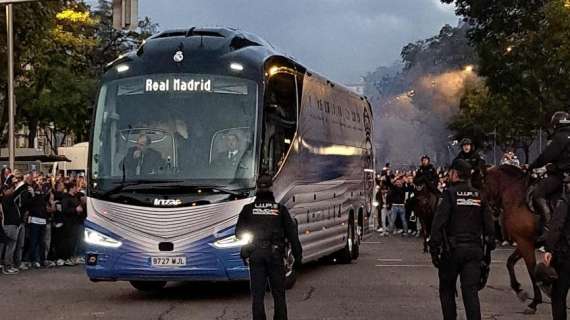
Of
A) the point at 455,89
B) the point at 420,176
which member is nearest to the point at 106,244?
the point at 420,176

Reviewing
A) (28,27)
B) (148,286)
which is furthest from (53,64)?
(148,286)

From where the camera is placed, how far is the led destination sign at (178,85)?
47.5 ft

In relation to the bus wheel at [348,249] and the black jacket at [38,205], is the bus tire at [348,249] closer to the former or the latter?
the bus wheel at [348,249]

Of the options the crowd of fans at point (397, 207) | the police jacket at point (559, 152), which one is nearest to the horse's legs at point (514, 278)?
the police jacket at point (559, 152)

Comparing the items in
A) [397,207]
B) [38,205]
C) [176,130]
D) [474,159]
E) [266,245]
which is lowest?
[397,207]

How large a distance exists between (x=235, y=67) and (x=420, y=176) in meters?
9.35

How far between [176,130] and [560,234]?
238 inches

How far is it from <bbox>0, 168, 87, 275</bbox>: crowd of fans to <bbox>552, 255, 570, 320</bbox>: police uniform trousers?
39.5ft

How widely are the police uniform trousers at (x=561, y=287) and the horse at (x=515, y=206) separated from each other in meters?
2.80

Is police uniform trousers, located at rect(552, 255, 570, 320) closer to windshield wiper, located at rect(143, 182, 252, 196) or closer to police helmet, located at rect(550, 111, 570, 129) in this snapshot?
police helmet, located at rect(550, 111, 570, 129)

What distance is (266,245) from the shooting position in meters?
10.7

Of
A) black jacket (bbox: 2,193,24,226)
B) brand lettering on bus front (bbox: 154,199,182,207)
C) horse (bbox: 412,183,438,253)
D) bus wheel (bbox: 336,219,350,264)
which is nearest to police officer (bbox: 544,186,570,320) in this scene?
brand lettering on bus front (bbox: 154,199,182,207)

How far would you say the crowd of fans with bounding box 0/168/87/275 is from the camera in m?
19.7

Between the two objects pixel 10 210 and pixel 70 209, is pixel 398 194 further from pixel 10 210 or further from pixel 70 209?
pixel 10 210
